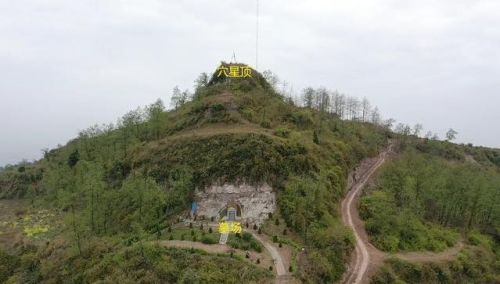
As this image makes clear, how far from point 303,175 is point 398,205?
18.2 m

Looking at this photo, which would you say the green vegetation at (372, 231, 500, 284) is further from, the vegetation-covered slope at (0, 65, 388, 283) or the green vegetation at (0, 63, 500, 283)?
the vegetation-covered slope at (0, 65, 388, 283)

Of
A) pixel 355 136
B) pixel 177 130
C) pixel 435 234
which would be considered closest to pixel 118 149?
pixel 177 130

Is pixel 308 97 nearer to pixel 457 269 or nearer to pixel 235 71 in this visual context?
pixel 235 71

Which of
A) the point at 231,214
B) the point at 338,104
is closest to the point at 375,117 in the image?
the point at 338,104

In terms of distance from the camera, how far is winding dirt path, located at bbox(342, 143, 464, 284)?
159 feet

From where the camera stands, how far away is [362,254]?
53062mm

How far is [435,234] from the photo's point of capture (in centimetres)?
6272

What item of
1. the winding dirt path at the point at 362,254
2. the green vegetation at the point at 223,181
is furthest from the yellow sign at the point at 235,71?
the winding dirt path at the point at 362,254

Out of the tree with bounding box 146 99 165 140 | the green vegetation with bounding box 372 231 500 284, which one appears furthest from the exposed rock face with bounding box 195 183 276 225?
the tree with bounding box 146 99 165 140

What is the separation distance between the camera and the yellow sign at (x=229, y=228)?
5047 centimetres

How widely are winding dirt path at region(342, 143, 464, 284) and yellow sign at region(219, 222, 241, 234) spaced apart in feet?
43.0

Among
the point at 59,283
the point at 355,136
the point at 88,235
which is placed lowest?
the point at 59,283

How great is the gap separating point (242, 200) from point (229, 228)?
6.22m

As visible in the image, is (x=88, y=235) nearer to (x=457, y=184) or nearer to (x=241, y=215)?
(x=241, y=215)
